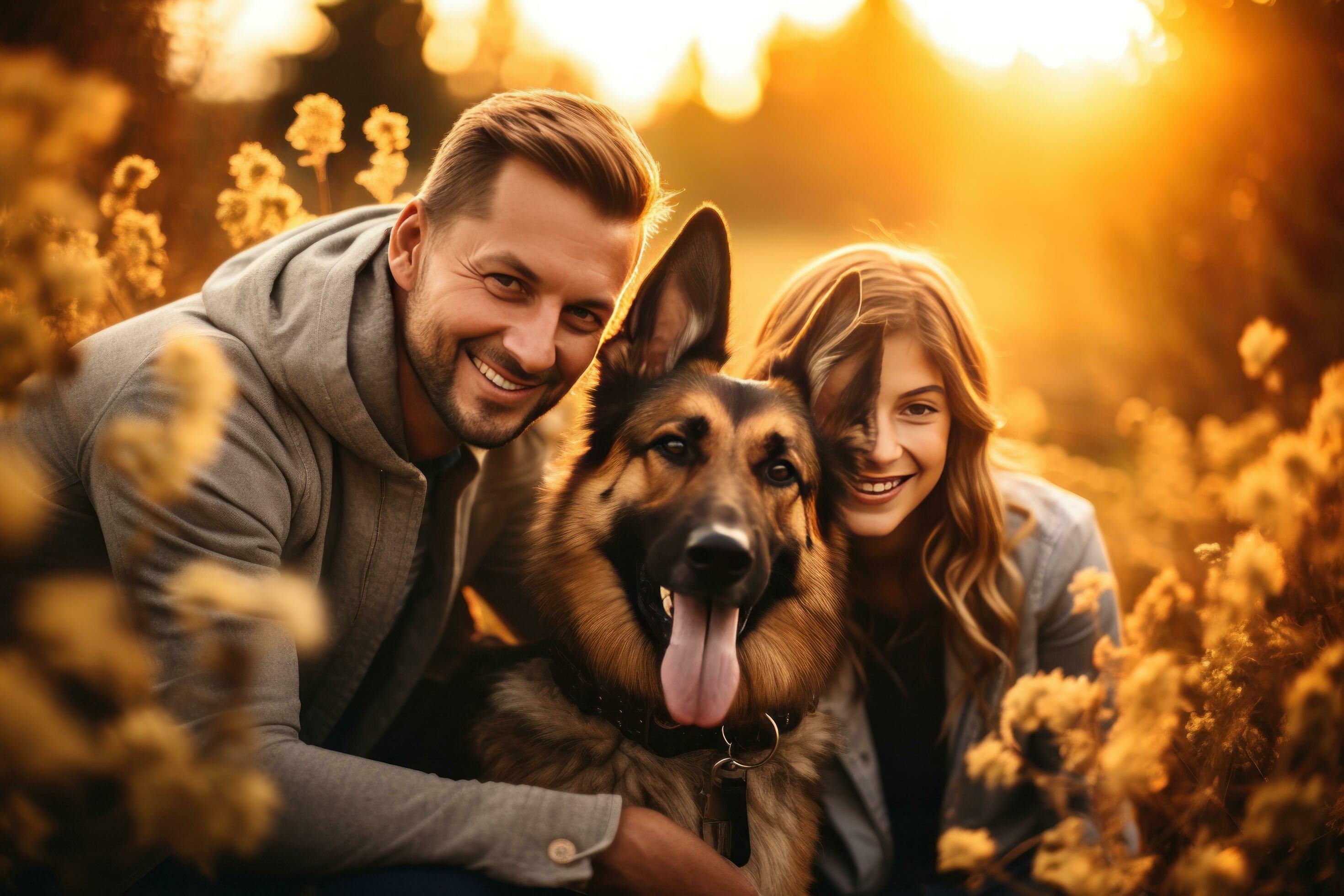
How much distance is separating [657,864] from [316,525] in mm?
1372

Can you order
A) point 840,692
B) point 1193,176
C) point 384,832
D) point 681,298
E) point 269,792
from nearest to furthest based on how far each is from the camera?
point 269,792, point 384,832, point 681,298, point 840,692, point 1193,176

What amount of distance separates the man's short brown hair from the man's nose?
38 centimetres

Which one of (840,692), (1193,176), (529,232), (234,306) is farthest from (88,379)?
(1193,176)

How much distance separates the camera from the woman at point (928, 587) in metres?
2.97

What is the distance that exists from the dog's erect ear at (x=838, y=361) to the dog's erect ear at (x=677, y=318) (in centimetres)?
29

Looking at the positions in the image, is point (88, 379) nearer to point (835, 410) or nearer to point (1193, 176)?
point (835, 410)

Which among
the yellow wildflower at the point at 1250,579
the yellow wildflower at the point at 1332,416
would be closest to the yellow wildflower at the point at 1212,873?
the yellow wildflower at the point at 1250,579

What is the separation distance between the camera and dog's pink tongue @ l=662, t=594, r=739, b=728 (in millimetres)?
2201

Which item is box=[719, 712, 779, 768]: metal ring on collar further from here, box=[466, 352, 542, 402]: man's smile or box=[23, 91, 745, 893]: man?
box=[466, 352, 542, 402]: man's smile

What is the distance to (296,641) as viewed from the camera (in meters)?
2.21

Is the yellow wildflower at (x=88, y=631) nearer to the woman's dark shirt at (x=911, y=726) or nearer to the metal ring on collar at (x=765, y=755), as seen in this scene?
the metal ring on collar at (x=765, y=755)

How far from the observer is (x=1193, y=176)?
16.0ft

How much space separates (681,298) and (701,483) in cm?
70

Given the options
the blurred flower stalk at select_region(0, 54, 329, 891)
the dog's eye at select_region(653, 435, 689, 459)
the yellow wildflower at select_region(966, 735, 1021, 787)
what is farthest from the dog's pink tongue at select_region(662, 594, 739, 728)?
the blurred flower stalk at select_region(0, 54, 329, 891)
